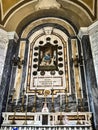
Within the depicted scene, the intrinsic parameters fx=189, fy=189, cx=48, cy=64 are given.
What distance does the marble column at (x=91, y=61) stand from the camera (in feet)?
15.2

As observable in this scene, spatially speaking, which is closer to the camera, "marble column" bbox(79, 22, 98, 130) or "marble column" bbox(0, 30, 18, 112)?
"marble column" bbox(79, 22, 98, 130)

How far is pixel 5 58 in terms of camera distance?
5.72 m

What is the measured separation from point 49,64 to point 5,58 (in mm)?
1367

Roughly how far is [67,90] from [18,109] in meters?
1.44

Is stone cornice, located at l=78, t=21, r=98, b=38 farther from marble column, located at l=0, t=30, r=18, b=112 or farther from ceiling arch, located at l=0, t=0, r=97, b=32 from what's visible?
marble column, located at l=0, t=30, r=18, b=112

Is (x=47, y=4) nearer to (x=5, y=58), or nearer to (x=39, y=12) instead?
(x=39, y=12)

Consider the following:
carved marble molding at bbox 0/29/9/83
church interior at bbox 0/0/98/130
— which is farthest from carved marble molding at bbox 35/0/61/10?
carved marble molding at bbox 0/29/9/83

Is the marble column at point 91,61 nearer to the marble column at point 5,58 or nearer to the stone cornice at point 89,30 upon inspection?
the stone cornice at point 89,30

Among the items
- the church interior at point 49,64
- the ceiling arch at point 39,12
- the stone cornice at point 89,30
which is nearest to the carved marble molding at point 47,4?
the church interior at point 49,64

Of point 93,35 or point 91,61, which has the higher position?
point 93,35

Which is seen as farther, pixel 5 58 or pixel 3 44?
pixel 3 44

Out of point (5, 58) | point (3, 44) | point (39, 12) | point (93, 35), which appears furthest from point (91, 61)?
point (39, 12)

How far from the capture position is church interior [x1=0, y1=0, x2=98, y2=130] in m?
4.59

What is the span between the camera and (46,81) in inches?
221
